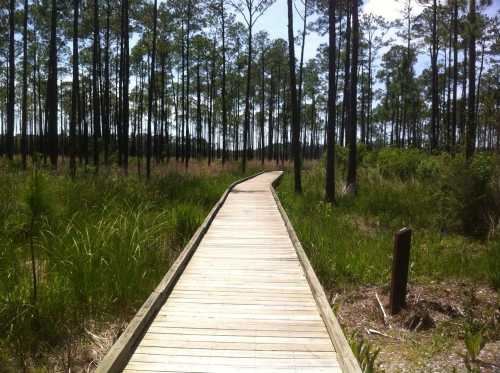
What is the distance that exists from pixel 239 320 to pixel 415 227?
281 inches

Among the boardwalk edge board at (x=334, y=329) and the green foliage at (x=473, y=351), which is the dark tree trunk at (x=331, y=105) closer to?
the boardwalk edge board at (x=334, y=329)

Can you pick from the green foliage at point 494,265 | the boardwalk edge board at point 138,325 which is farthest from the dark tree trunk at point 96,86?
the green foliage at point 494,265

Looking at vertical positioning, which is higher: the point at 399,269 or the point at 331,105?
the point at 331,105

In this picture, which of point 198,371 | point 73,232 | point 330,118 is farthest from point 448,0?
point 198,371

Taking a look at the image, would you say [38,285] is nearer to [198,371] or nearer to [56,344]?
[56,344]

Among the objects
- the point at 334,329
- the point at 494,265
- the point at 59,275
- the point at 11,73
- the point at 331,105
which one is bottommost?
the point at 494,265

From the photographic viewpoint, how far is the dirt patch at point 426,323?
4109 mm

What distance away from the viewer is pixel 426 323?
494 cm

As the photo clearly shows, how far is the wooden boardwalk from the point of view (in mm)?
3109

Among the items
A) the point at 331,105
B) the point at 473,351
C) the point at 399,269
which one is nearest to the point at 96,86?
the point at 331,105

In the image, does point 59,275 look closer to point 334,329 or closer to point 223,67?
point 334,329

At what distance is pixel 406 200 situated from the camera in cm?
1159

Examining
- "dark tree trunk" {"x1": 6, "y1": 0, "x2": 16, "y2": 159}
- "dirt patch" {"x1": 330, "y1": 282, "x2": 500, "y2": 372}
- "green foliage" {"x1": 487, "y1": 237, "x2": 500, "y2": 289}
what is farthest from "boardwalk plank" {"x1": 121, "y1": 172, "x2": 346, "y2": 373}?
"dark tree trunk" {"x1": 6, "y1": 0, "x2": 16, "y2": 159}

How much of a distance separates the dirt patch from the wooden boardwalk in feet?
2.82
